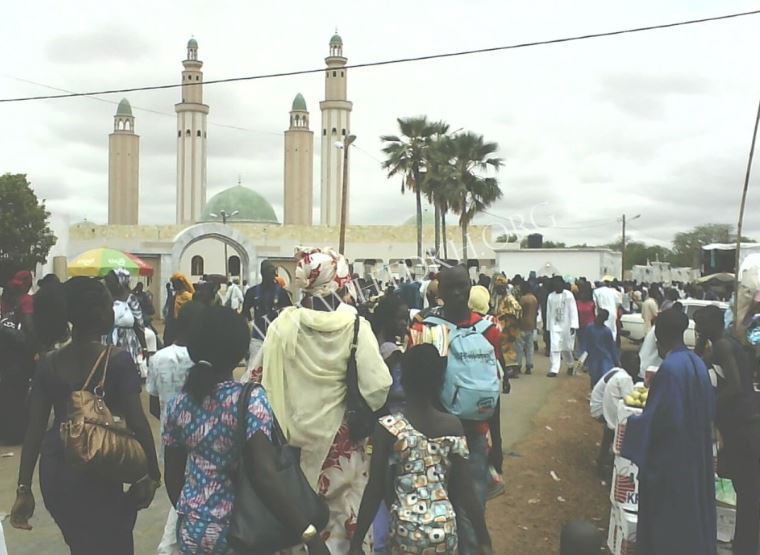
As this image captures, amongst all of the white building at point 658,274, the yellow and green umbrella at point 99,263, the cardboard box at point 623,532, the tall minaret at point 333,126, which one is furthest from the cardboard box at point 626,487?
the tall minaret at point 333,126

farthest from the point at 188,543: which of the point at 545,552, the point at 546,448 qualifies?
the point at 546,448

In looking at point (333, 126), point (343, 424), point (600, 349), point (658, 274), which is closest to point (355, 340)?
point (343, 424)

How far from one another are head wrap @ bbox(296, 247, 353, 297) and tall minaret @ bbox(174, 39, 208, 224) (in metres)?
59.3

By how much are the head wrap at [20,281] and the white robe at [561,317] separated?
27.6 feet

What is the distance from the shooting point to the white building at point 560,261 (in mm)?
36688

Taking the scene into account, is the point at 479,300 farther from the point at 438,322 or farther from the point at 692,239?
the point at 692,239

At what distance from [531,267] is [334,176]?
90.1ft

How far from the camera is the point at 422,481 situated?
3.21 m

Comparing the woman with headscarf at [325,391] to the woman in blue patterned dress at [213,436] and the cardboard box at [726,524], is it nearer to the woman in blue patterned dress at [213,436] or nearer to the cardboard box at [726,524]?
the woman in blue patterned dress at [213,436]

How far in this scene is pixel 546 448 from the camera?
26.7 feet

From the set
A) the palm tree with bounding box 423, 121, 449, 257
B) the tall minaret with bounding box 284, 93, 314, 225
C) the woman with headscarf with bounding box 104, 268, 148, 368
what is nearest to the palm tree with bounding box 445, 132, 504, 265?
the palm tree with bounding box 423, 121, 449, 257

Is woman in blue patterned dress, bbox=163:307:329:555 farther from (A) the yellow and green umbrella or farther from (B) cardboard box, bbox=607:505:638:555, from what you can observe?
(A) the yellow and green umbrella

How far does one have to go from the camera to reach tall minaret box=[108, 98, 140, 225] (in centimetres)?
6425

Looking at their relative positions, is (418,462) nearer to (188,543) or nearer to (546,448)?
(188,543)
